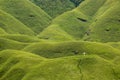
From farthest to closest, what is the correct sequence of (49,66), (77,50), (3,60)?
(77,50)
(3,60)
(49,66)

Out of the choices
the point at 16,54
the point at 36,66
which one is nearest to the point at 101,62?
the point at 36,66

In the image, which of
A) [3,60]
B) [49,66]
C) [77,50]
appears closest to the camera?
[49,66]

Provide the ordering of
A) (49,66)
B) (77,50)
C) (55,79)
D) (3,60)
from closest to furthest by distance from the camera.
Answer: (55,79) → (49,66) → (3,60) → (77,50)

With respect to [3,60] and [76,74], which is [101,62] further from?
[3,60]

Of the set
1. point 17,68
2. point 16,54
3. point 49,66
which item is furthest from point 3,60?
point 49,66

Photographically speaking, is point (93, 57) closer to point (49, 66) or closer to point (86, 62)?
point (86, 62)

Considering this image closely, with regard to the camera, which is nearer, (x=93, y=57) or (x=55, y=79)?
(x=55, y=79)
